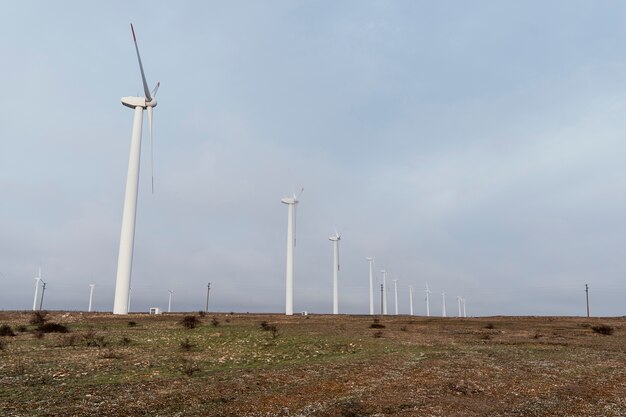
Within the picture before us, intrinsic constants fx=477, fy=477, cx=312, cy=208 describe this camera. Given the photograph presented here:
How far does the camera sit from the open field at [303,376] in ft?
56.5

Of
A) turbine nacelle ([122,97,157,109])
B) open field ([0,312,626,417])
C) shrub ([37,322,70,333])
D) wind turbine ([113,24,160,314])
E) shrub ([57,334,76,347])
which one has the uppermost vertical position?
turbine nacelle ([122,97,157,109])

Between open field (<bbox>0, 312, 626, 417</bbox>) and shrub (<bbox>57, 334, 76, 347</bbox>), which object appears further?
shrub (<bbox>57, 334, 76, 347</bbox>)

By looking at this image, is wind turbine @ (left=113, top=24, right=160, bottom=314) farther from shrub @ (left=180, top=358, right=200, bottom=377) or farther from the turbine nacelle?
shrub @ (left=180, top=358, right=200, bottom=377)

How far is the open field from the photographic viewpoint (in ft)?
56.5

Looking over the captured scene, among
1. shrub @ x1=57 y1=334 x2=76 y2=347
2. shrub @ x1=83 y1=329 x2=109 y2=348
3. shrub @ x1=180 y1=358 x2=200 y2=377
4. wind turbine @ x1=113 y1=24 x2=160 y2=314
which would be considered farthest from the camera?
wind turbine @ x1=113 y1=24 x2=160 y2=314

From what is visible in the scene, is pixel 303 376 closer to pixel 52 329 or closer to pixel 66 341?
pixel 66 341

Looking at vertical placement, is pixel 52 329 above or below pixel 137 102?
below

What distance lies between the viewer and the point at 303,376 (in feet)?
76.2

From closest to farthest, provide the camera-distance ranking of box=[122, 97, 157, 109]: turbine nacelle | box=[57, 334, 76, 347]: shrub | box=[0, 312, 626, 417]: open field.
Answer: box=[0, 312, 626, 417]: open field
box=[57, 334, 76, 347]: shrub
box=[122, 97, 157, 109]: turbine nacelle

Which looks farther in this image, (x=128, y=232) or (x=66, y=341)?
(x=128, y=232)

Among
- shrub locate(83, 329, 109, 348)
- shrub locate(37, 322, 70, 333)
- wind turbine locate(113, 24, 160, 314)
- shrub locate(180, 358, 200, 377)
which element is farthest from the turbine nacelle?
shrub locate(180, 358, 200, 377)

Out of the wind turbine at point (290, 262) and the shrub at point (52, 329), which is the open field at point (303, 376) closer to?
the shrub at point (52, 329)

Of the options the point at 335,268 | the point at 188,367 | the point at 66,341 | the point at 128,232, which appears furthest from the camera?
the point at 335,268

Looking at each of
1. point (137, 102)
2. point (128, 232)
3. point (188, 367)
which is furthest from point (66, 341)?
point (137, 102)
